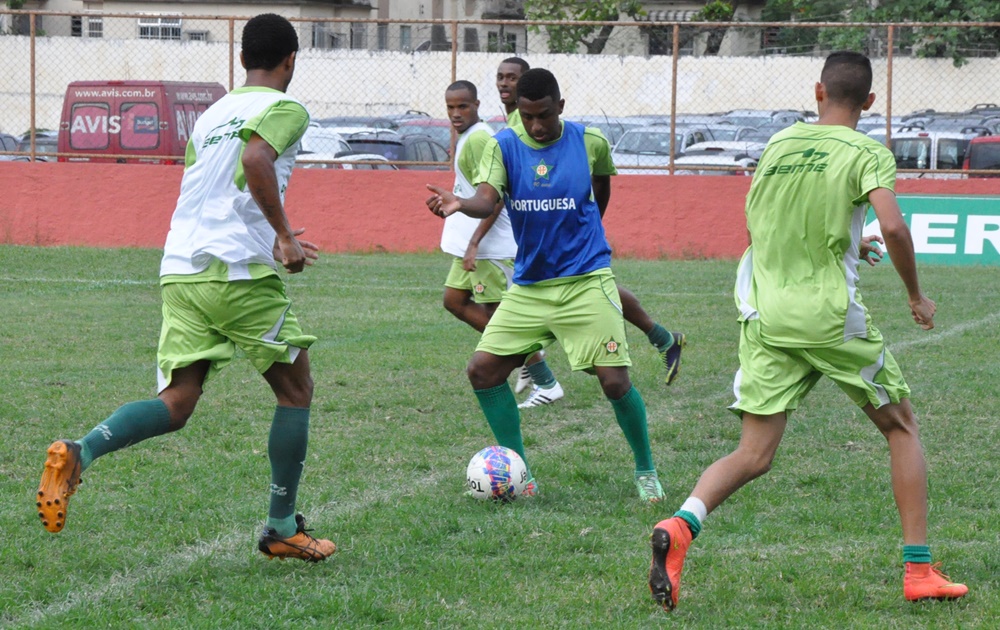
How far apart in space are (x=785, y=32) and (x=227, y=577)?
29944mm

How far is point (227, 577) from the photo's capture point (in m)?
4.49

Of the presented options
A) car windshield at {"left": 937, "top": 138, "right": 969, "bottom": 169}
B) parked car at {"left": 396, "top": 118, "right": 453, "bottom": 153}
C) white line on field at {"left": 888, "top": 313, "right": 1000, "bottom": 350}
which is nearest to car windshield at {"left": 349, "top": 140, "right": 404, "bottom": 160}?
parked car at {"left": 396, "top": 118, "right": 453, "bottom": 153}

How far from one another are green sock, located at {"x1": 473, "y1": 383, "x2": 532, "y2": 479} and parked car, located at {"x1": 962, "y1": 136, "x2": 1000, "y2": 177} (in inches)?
659

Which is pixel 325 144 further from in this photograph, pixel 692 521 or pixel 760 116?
pixel 692 521

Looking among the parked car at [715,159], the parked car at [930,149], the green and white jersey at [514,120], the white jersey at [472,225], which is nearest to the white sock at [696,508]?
the green and white jersey at [514,120]

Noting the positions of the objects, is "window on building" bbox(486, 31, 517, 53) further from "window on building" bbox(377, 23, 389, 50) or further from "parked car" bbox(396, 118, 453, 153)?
"parked car" bbox(396, 118, 453, 153)

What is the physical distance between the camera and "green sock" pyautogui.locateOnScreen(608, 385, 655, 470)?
5645 millimetres

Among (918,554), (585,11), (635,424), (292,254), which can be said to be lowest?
(918,554)

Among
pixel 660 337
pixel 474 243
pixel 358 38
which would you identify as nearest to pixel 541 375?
pixel 660 337

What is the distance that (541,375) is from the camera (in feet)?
25.8

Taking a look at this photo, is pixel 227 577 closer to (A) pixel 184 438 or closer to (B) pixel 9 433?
(A) pixel 184 438

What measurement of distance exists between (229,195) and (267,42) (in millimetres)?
557

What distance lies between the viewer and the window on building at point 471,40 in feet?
118

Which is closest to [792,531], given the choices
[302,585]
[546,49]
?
[302,585]
